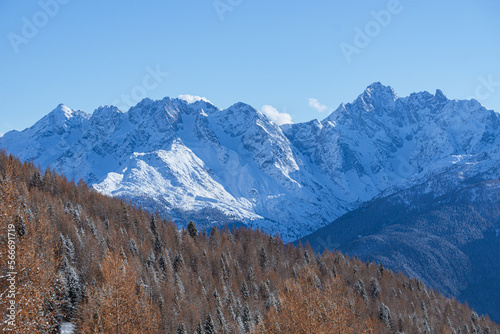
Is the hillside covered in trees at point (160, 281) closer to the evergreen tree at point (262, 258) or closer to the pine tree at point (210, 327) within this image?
the pine tree at point (210, 327)

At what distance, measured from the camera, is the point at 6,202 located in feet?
98.1

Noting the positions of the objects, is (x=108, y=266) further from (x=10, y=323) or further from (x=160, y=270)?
(x=160, y=270)

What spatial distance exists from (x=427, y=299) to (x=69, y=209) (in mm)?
132636

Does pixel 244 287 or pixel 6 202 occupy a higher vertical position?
pixel 244 287

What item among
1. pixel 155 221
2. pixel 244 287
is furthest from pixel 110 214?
pixel 244 287

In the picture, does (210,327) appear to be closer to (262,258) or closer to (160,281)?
(160,281)

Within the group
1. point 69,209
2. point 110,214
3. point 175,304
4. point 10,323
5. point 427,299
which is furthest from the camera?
point 427,299
